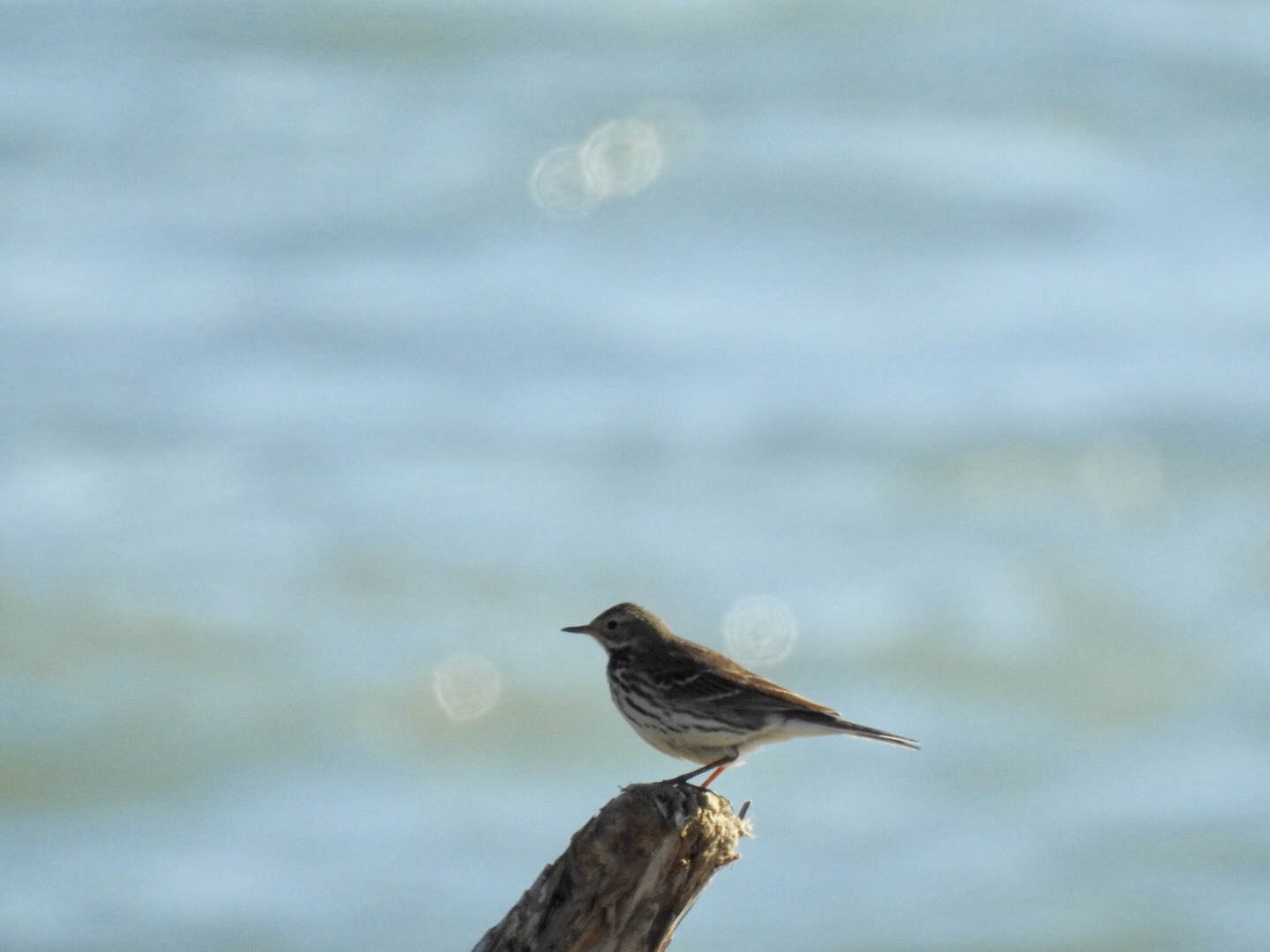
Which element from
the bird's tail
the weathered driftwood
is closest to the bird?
the bird's tail

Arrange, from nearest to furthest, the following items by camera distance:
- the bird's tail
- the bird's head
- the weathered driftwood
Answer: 1. the weathered driftwood
2. the bird's tail
3. the bird's head

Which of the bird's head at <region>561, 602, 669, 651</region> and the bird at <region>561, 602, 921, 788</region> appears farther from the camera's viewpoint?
the bird's head at <region>561, 602, 669, 651</region>

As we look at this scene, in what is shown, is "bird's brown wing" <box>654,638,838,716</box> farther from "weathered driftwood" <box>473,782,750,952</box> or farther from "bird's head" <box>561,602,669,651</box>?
"weathered driftwood" <box>473,782,750,952</box>

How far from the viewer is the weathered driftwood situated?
841 centimetres

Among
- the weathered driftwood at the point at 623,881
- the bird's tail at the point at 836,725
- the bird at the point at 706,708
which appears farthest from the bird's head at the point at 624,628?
the weathered driftwood at the point at 623,881

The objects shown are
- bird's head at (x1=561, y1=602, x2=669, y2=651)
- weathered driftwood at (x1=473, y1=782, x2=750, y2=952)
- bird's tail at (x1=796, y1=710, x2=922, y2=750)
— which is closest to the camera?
weathered driftwood at (x1=473, y1=782, x2=750, y2=952)

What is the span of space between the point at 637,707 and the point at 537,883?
3443 mm

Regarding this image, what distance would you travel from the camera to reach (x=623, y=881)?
854cm

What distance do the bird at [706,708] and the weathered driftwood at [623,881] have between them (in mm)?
2056

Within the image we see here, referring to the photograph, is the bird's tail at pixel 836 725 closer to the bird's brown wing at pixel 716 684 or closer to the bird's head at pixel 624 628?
the bird's brown wing at pixel 716 684

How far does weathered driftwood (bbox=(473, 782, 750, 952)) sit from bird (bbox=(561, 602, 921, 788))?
2.06 meters

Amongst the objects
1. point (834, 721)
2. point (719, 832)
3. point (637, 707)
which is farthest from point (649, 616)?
point (719, 832)

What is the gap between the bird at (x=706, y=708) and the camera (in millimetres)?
11320

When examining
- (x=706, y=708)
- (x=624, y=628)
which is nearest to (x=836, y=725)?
(x=706, y=708)
